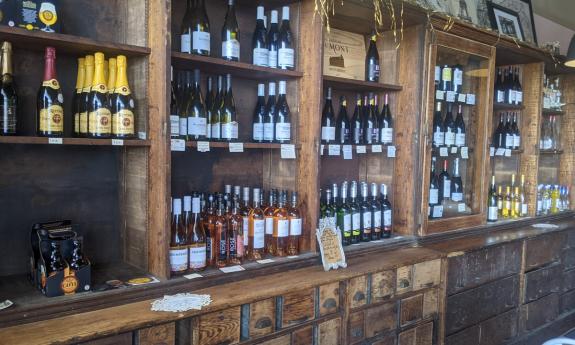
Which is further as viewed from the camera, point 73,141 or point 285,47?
point 285,47

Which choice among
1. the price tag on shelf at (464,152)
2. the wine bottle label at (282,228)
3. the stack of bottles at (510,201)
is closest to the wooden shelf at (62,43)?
the wine bottle label at (282,228)

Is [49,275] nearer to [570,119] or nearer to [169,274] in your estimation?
[169,274]

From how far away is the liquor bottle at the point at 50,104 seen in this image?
158 centimetres

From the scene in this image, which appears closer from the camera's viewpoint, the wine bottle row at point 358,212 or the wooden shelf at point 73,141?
the wooden shelf at point 73,141

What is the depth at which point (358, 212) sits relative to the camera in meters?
2.47

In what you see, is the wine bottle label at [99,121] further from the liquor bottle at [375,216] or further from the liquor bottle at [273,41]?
the liquor bottle at [375,216]

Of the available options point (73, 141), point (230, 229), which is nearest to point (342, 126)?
point (230, 229)

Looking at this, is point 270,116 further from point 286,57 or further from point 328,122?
point 328,122

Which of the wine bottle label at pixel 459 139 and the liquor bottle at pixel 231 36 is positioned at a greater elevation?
the liquor bottle at pixel 231 36

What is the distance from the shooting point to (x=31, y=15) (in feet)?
5.02

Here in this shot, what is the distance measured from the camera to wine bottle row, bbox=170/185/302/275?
1822 mm

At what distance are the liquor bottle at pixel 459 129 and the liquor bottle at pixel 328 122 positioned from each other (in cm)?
85

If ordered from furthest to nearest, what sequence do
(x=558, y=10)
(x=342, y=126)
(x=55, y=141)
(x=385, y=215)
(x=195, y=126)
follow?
(x=558, y=10) → (x=342, y=126) → (x=385, y=215) → (x=195, y=126) → (x=55, y=141)

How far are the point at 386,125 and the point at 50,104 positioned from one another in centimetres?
178
